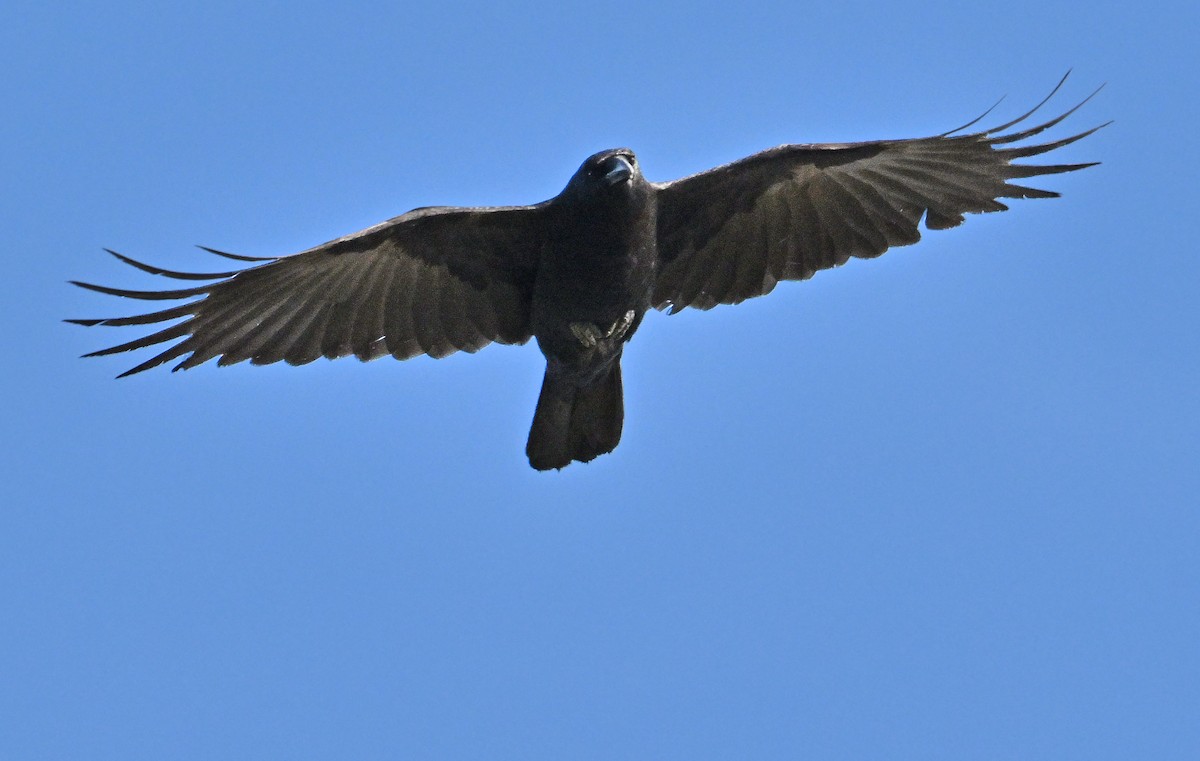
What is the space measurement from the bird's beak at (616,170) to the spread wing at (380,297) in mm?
754

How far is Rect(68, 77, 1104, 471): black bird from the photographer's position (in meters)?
10.0

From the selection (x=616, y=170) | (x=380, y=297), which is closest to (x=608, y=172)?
(x=616, y=170)

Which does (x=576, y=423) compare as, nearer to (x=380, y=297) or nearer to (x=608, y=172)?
(x=380, y=297)

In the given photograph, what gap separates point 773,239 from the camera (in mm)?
10984

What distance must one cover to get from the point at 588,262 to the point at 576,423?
1374 mm

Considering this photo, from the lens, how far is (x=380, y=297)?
10.6 m

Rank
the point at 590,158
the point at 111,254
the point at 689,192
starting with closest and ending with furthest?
the point at 111,254
the point at 590,158
the point at 689,192

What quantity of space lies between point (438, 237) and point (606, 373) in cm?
138

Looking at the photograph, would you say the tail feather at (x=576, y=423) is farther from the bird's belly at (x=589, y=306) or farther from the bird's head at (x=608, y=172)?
the bird's head at (x=608, y=172)

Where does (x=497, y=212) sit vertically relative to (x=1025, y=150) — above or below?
below

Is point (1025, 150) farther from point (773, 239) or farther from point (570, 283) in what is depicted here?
point (570, 283)

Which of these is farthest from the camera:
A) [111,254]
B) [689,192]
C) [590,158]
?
[689,192]

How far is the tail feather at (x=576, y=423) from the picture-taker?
10.9 meters

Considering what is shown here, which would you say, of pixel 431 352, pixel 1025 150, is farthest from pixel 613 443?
pixel 1025 150
